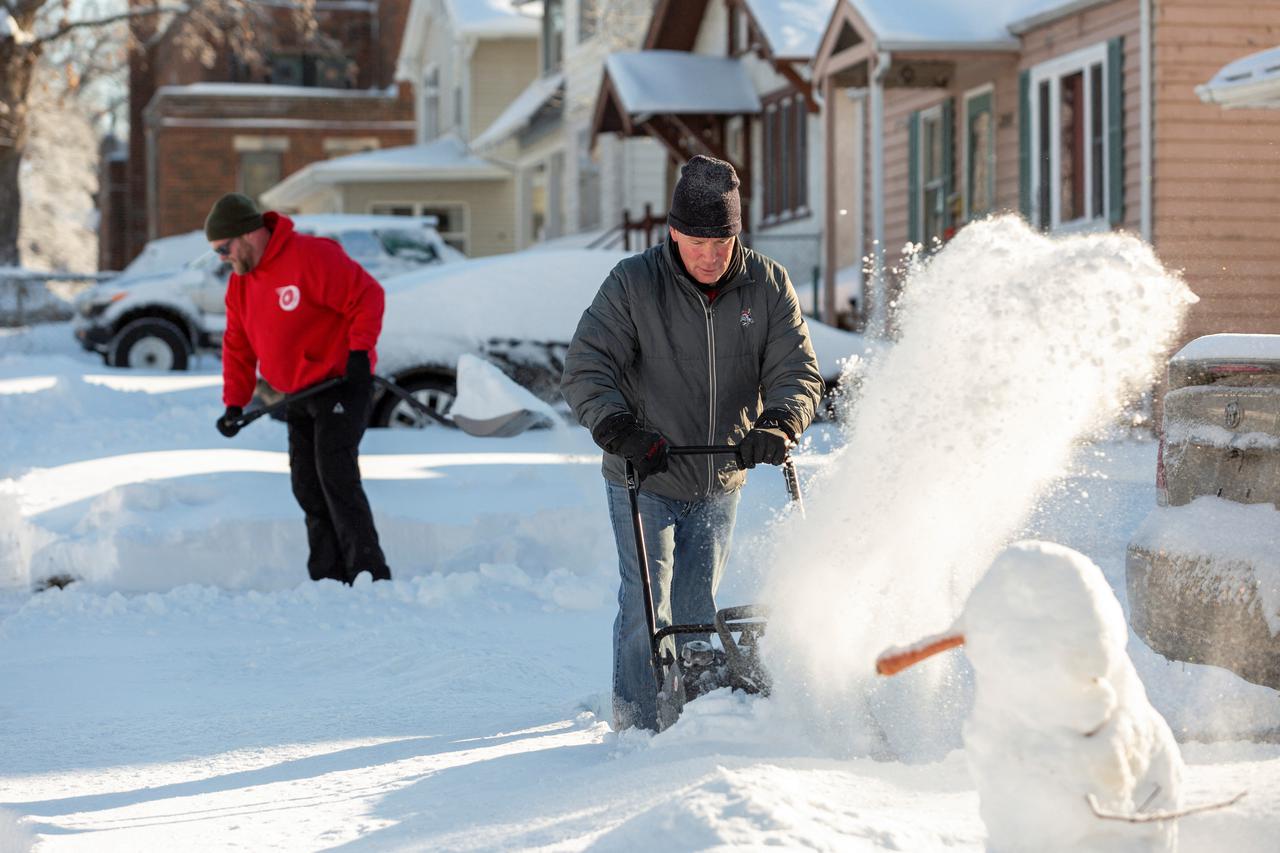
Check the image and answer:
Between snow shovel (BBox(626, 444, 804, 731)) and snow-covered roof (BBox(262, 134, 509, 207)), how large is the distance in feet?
109

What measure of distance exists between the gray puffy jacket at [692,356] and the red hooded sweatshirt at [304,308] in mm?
3177

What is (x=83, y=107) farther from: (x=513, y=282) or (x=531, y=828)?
(x=531, y=828)

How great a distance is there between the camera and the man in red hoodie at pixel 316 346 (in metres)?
7.92

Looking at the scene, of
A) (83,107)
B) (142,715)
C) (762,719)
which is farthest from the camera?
(83,107)

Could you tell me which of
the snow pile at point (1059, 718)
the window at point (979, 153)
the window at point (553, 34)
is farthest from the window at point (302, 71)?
the snow pile at point (1059, 718)

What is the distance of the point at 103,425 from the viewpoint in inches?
556

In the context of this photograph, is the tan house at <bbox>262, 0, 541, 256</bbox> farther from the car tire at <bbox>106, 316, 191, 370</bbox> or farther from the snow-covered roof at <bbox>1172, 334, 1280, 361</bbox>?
the snow-covered roof at <bbox>1172, 334, 1280, 361</bbox>

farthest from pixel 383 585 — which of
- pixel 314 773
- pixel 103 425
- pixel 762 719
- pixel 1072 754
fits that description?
pixel 103 425

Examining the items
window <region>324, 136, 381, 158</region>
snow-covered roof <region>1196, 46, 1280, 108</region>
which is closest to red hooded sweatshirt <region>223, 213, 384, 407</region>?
snow-covered roof <region>1196, 46, 1280, 108</region>

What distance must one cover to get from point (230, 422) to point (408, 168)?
30157 millimetres

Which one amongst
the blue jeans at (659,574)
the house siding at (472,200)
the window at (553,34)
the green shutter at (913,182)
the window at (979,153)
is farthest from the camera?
the house siding at (472,200)

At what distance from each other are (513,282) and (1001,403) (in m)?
9.03

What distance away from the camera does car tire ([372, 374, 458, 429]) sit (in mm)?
12914

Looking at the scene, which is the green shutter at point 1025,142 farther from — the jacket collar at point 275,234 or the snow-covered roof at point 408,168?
the snow-covered roof at point 408,168
